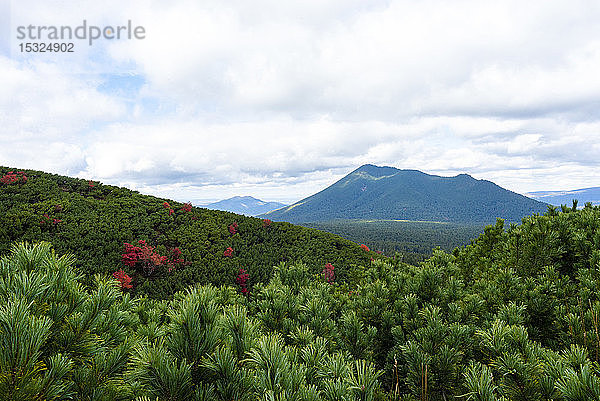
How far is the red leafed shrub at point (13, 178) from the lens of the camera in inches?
961

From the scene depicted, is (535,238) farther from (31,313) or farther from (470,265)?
(31,313)

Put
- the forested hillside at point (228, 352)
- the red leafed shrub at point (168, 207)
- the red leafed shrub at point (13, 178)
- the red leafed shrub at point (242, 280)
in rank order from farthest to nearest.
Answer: the red leafed shrub at point (168, 207), the red leafed shrub at point (13, 178), the red leafed shrub at point (242, 280), the forested hillside at point (228, 352)

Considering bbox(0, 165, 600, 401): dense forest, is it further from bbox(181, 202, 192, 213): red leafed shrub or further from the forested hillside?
bbox(181, 202, 192, 213): red leafed shrub

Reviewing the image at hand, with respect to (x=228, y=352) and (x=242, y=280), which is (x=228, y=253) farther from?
(x=228, y=352)

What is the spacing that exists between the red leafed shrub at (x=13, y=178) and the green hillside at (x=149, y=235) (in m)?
0.07

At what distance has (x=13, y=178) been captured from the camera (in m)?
25.0

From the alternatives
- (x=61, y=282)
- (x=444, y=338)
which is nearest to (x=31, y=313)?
(x=61, y=282)

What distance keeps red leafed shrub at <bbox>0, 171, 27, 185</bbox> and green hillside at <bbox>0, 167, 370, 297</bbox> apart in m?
0.07

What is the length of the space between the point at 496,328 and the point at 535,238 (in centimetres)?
453

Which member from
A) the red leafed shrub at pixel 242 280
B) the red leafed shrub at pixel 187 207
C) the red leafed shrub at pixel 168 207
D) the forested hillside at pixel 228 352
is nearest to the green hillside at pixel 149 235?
the red leafed shrub at pixel 168 207

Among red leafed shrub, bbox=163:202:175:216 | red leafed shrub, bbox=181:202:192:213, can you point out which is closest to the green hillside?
red leafed shrub, bbox=163:202:175:216

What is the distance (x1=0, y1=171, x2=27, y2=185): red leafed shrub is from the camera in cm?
2440

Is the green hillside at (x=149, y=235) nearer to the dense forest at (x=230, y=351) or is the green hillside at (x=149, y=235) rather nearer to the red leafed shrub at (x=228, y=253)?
the red leafed shrub at (x=228, y=253)

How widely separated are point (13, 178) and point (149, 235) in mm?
14051
